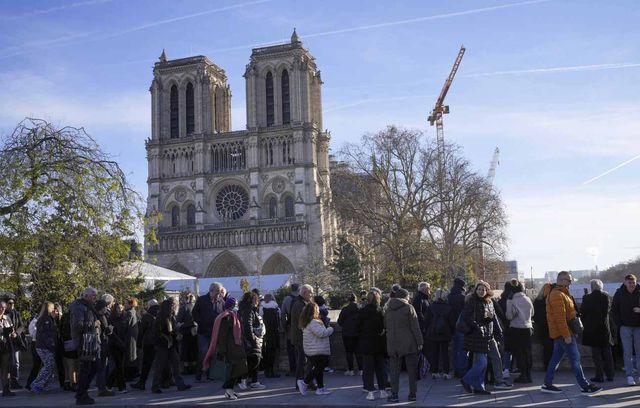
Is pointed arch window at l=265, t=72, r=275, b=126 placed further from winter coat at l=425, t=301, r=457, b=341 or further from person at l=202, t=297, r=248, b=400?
person at l=202, t=297, r=248, b=400

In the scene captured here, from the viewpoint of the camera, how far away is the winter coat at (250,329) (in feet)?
34.4

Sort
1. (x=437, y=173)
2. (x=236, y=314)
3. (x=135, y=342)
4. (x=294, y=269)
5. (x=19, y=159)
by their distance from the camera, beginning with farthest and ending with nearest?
(x=294, y=269)
(x=437, y=173)
(x=19, y=159)
(x=135, y=342)
(x=236, y=314)

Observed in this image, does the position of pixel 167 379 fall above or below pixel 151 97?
below

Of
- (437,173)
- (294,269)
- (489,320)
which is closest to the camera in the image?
(489,320)

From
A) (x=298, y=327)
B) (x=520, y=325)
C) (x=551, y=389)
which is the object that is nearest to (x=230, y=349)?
(x=298, y=327)

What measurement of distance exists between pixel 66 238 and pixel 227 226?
50302 millimetres

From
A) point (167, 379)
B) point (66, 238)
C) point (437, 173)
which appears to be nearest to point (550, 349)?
point (167, 379)

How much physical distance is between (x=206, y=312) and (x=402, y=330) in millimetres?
3923

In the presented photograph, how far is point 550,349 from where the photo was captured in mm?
10742

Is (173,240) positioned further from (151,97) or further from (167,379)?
(167,379)

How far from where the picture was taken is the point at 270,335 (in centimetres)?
1231

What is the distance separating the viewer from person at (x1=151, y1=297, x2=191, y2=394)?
35.9 feet

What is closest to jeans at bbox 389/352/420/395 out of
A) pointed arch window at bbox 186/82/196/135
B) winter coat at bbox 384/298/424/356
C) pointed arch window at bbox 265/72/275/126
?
winter coat at bbox 384/298/424/356

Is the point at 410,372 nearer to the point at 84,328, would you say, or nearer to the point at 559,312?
the point at 559,312
